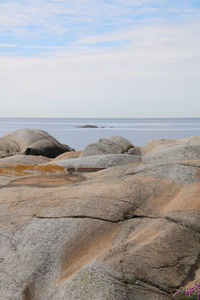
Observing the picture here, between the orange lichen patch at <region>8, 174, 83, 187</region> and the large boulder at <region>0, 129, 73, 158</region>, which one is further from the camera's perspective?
the large boulder at <region>0, 129, 73, 158</region>

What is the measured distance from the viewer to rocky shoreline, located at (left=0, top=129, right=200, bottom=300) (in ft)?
16.3

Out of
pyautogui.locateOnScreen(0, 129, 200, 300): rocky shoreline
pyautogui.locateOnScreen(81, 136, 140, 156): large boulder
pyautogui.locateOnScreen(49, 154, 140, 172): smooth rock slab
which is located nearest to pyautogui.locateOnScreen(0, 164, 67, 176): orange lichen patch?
pyautogui.locateOnScreen(49, 154, 140, 172): smooth rock slab

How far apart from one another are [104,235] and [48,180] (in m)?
2.47

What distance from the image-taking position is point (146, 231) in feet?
18.6

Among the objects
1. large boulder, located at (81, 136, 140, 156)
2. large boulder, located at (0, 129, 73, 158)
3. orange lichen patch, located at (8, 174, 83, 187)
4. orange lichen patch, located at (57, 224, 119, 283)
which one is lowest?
large boulder, located at (0, 129, 73, 158)

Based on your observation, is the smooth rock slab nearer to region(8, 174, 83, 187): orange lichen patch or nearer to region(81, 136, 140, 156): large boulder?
region(8, 174, 83, 187): orange lichen patch

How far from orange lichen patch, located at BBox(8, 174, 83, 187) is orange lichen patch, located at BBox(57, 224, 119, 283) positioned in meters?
1.97

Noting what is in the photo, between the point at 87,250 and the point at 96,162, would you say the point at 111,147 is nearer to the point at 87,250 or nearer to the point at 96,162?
the point at 96,162

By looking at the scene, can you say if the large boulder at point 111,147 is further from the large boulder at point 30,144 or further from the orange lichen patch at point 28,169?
the large boulder at point 30,144

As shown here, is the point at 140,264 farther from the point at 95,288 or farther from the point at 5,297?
the point at 5,297

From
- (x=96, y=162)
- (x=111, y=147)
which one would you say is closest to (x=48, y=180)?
(x=96, y=162)

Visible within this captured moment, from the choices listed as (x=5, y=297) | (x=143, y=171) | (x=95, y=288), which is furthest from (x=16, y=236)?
(x=143, y=171)

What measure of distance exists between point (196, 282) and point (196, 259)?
42 centimetres

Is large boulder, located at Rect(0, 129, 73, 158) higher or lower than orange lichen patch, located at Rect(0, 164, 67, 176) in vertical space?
lower
